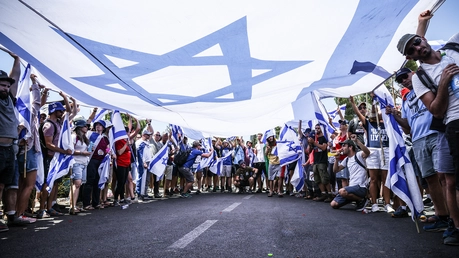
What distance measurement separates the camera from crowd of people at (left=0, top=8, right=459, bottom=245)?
110 inches

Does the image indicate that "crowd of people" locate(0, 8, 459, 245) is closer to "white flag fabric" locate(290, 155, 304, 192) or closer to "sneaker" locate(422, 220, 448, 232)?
"sneaker" locate(422, 220, 448, 232)

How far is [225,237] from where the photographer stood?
3.28m

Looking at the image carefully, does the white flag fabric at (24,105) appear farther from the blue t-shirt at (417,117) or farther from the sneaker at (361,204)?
the sneaker at (361,204)

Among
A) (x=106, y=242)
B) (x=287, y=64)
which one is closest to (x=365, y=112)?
(x=287, y=64)

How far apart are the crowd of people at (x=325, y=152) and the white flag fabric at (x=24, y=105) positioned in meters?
0.08

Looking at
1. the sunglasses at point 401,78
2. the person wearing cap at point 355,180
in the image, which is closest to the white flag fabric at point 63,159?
the person wearing cap at point 355,180

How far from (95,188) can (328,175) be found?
5606 millimetres

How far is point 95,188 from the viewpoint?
630 cm

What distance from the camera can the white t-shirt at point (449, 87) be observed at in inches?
102

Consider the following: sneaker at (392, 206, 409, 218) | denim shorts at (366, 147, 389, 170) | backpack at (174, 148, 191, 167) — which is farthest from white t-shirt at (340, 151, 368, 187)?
backpack at (174, 148, 191, 167)

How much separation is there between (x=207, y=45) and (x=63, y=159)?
383 centimetres

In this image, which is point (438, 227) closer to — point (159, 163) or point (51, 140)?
point (51, 140)

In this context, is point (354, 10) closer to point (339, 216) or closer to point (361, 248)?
point (361, 248)

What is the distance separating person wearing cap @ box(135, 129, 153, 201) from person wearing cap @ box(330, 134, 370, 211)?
17.4 feet
